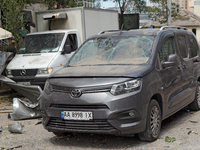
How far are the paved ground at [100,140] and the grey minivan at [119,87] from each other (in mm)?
260

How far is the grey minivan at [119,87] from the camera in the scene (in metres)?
4.73

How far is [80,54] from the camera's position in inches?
249

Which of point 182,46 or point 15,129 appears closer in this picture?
point 15,129

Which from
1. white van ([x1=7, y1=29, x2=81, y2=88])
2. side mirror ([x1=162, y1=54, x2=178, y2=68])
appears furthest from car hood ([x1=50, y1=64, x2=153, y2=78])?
white van ([x1=7, y1=29, x2=81, y2=88])

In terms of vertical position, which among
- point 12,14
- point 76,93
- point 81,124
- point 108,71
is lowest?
point 81,124

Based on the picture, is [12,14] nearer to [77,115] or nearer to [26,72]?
[26,72]

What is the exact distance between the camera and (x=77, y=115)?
4.81 metres

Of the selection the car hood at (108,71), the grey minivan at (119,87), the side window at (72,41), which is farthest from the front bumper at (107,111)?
the side window at (72,41)

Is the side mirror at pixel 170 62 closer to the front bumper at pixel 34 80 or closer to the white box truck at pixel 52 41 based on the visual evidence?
the white box truck at pixel 52 41

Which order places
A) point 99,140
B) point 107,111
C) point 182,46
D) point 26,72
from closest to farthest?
point 107,111
point 99,140
point 182,46
point 26,72

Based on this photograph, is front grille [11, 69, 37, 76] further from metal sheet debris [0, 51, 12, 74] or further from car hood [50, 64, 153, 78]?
car hood [50, 64, 153, 78]

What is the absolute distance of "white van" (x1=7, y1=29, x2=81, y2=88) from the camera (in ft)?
32.4

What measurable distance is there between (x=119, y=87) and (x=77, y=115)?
732 millimetres

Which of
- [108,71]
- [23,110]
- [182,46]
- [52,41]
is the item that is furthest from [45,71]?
[108,71]
